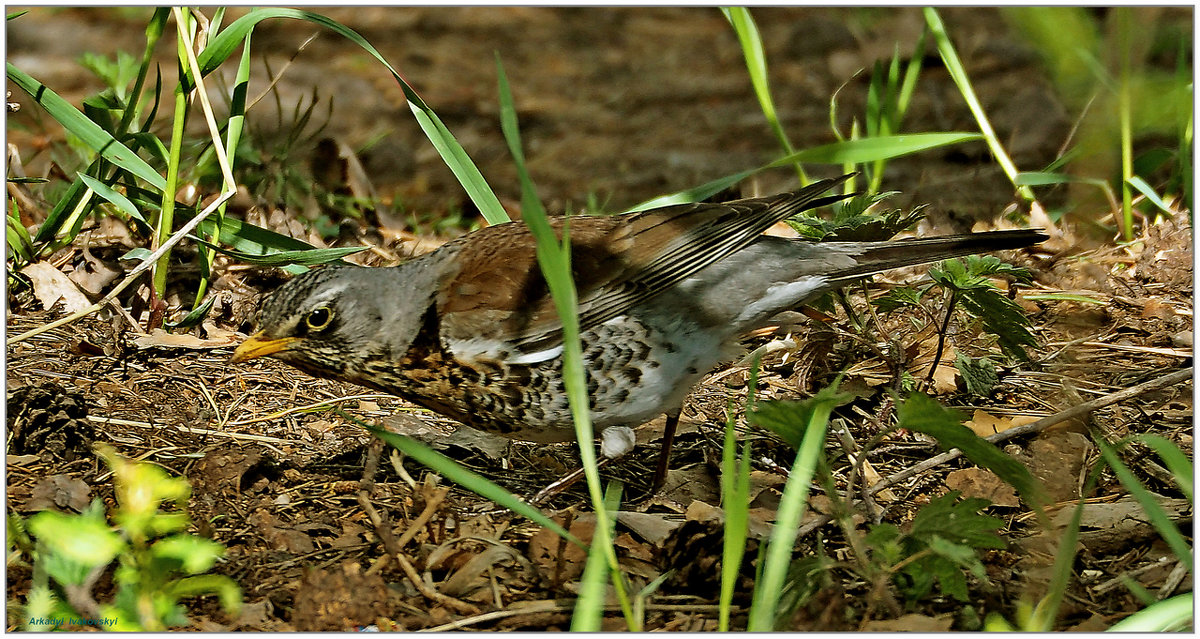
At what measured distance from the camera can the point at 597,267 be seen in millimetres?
3357

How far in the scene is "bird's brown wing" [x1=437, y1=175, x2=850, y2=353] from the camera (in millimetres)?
3275

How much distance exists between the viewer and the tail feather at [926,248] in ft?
10.9

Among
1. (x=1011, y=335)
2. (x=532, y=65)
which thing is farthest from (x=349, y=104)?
(x=1011, y=335)

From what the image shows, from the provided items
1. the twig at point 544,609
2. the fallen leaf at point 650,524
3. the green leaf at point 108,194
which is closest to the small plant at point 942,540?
the twig at point 544,609

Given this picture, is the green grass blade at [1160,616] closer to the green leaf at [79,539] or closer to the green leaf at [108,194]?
the green leaf at [79,539]

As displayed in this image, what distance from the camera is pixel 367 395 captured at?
12.9 ft

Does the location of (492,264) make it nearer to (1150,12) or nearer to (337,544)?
(337,544)

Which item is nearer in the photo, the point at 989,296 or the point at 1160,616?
the point at 1160,616

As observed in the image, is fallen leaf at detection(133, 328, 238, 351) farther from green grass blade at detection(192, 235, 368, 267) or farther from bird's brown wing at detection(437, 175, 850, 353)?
bird's brown wing at detection(437, 175, 850, 353)

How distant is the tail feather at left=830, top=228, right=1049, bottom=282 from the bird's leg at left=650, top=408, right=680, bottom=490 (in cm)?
71

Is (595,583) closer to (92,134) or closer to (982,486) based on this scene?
(982,486)

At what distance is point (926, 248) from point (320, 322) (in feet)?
6.30

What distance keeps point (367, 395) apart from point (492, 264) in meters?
0.87

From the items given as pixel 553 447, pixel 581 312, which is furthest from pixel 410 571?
pixel 553 447
